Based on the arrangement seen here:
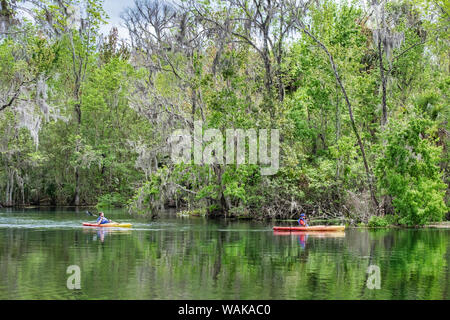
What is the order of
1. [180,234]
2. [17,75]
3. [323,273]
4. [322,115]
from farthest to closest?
1. [322,115]
2. [17,75]
3. [180,234]
4. [323,273]

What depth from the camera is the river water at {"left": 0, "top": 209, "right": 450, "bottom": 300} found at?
41.0ft

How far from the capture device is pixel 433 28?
3228cm

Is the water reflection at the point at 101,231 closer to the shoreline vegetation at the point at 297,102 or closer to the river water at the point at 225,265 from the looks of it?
the river water at the point at 225,265

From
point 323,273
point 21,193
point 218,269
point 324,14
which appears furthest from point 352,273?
point 21,193

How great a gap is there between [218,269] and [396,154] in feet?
59.8

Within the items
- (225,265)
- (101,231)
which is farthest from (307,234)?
(225,265)

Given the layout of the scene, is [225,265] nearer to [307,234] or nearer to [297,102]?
[307,234]

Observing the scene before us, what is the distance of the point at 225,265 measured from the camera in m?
16.7

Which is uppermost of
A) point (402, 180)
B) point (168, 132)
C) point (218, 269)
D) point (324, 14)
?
point (324, 14)

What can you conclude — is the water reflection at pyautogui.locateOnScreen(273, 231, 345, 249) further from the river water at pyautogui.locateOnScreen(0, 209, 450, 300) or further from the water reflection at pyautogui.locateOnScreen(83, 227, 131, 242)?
the water reflection at pyautogui.locateOnScreen(83, 227, 131, 242)

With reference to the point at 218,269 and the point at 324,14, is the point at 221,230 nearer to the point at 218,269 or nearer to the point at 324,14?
the point at 218,269

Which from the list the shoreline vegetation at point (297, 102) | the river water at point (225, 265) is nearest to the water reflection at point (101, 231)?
the river water at point (225, 265)

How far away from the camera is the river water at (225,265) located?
12.5 m

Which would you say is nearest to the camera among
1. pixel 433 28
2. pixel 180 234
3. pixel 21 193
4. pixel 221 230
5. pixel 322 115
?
pixel 180 234
